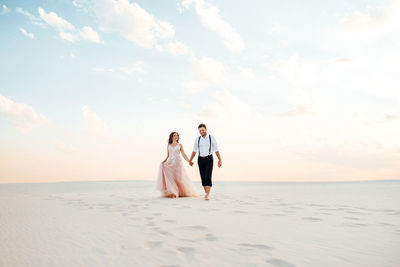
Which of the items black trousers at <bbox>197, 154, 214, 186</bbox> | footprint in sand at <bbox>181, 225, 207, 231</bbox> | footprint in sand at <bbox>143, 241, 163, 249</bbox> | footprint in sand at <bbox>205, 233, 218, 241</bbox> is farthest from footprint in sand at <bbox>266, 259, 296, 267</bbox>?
black trousers at <bbox>197, 154, 214, 186</bbox>

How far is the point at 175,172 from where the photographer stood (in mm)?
8961

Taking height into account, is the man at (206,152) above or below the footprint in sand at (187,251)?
above

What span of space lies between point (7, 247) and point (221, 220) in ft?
9.05

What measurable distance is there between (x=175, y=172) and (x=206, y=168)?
1.23m

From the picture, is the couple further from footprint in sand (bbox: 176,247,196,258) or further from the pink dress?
footprint in sand (bbox: 176,247,196,258)

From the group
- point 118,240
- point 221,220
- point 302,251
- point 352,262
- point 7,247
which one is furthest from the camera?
point 221,220

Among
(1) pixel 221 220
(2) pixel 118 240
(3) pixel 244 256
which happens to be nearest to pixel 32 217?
(2) pixel 118 240

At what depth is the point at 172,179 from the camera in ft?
29.0

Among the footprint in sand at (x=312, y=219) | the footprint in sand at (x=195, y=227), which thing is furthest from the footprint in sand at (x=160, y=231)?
the footprint in sand at (x=312, y=219)

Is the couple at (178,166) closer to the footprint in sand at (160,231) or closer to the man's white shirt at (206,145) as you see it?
the man's white shirt at (206,145)

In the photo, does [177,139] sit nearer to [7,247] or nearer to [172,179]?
[172,179]

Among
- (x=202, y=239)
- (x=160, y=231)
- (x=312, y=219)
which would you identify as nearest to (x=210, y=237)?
(x=202, y=239)

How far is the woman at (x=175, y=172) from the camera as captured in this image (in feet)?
29.0

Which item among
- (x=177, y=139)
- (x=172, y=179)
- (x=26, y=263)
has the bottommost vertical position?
(x=26, y=263)
